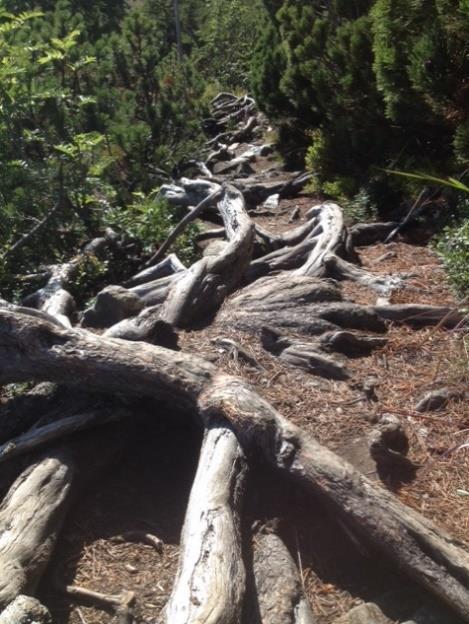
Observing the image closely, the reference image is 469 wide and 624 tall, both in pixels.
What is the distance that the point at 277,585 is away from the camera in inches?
120

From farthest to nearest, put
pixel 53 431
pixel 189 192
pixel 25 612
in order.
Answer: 1. pixel 189 192
2. pixel 53 431
3. pixel 25 612

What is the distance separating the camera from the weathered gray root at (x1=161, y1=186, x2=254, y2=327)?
545cm

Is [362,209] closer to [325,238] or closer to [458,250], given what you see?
[325,238]

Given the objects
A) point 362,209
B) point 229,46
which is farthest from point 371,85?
point 229,46

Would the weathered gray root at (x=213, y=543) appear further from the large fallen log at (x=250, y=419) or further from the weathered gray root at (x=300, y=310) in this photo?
the weathered gray root at (x=300, y=310)

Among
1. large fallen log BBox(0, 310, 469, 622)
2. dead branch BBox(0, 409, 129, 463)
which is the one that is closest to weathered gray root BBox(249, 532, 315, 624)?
large fallen log BBox(0, 310, 469, 622)

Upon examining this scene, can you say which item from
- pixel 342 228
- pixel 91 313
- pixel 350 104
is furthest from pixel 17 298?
pixel 350 104

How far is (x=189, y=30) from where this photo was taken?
91.7 feet

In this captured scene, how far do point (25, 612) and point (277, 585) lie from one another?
1.00 m

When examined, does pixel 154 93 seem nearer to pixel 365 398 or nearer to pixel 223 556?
pixel 365 398

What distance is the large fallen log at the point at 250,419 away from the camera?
9.82 ft

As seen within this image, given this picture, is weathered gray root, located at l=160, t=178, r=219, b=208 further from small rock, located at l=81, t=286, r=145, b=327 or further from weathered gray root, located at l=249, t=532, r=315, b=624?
weathered gray root, located at l=249, t=532, r=315, b=624

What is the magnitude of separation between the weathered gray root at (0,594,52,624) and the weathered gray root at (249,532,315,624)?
835 millimetres

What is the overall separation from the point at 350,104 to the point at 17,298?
467cm
